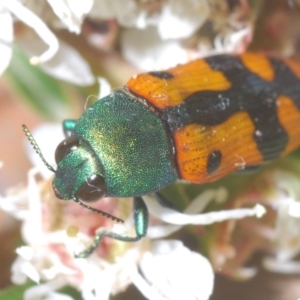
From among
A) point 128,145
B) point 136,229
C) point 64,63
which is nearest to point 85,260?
point 136,229

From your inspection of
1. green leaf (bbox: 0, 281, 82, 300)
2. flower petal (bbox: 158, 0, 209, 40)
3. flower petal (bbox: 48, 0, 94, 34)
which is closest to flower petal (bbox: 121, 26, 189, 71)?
flower petal (bbox: 158, 0, 209, 40)

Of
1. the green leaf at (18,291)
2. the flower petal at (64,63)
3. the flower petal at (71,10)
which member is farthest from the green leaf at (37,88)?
the green leaf at (18,291)

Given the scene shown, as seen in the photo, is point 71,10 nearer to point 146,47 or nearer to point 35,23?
point 35,23

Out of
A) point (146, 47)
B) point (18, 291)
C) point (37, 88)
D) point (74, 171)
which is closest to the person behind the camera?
point (74, 171)

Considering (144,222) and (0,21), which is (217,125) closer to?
(144,222)

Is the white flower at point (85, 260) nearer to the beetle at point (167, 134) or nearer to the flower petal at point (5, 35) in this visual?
the beetle at point (167, 134)

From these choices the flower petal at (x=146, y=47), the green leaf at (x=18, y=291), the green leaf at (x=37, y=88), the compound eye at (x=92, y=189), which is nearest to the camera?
the compound eye at (x=92, y=189)
